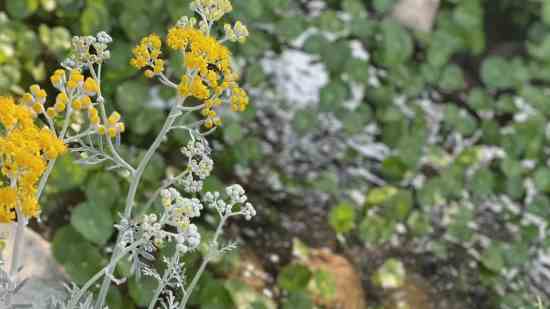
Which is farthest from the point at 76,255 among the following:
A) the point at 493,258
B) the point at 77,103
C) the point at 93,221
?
the point at 493,258

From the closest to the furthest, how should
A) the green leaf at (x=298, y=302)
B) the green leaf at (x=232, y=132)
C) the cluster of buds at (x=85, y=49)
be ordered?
1. the cluster of buds at (x=85, y=49)
2. the green leaf at (x=298, y=302)
3. the green leaf at (x=232, y=132)

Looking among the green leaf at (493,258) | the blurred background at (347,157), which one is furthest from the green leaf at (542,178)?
the green leaf at (493,258)

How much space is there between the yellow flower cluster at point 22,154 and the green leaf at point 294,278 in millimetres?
949

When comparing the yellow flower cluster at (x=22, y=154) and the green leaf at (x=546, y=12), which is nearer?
the yellow flower cluster at (x=22, y=154)

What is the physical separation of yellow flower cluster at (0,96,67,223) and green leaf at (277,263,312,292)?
949 mm

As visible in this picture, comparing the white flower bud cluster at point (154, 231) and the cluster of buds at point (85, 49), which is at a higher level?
the cluster of buds at point (85, 49)

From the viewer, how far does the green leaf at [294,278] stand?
5.40 feet

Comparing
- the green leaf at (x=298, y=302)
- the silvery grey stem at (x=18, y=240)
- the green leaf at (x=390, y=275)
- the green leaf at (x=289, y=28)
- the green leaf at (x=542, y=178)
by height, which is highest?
the silvery grey stem at (x=18, y=240)

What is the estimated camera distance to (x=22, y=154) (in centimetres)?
71

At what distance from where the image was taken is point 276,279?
69.2 inches

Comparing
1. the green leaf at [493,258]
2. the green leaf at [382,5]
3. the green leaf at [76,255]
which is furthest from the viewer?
the green leaf at [493,258]

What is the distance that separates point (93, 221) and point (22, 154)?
77cm

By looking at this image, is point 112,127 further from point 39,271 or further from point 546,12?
point 546,12

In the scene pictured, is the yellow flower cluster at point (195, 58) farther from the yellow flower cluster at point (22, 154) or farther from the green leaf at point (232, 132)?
the green leaf at point (232, 132)
